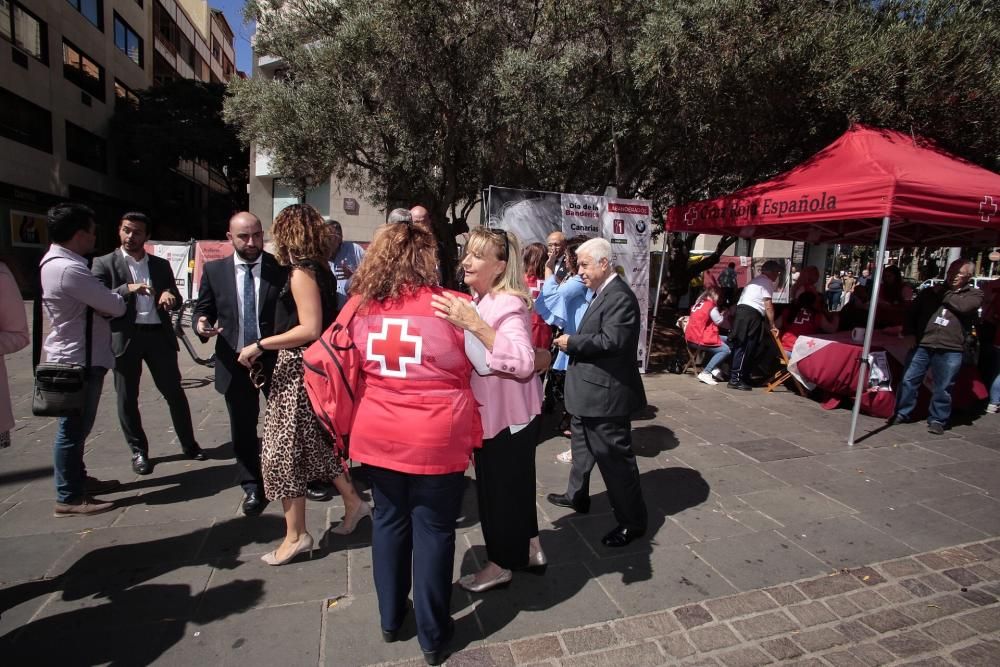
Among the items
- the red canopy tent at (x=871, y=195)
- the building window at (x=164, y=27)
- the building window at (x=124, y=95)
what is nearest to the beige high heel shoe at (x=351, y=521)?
the red canopy tent at (x=871, y=195)

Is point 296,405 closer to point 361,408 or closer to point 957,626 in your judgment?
point 361,408

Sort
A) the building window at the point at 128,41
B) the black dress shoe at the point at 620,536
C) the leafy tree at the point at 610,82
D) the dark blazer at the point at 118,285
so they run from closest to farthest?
the black dress shoe at the point at 620,536 → the dark blazer at the point at 118,285 → the leafy tree at the point at 610,82 → the building window at the point at 128,41

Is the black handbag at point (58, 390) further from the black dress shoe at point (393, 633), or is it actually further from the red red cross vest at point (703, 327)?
the red red cross vest at point (703, 327)

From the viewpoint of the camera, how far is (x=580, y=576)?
2.90 metres

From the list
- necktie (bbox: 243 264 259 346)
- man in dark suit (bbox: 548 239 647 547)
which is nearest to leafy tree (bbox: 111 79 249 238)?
necktie (bbox: 243 264 259 346)

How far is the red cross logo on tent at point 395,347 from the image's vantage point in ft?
6.48

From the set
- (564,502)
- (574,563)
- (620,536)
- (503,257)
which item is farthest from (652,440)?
(503,257)

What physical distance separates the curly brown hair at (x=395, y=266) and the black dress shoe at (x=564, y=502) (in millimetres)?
2164

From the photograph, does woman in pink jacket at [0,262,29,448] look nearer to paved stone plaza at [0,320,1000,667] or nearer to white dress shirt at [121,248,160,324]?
paved stone plaza at [0,320,1000,667]

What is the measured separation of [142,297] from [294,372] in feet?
6.69

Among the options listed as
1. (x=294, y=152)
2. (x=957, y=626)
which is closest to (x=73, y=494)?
(x=957, y=626)

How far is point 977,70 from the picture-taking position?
645 centimetres

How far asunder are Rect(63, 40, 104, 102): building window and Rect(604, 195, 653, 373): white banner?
2621cm

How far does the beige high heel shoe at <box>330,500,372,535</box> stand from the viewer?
128 inches
